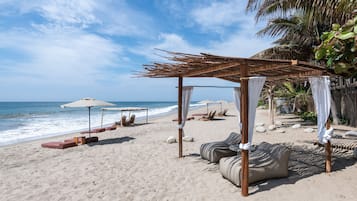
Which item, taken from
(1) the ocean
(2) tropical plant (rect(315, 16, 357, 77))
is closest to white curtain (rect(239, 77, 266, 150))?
(2) tropical plant (rect(315, 16, 357, 77))

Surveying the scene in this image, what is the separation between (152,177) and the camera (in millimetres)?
4953

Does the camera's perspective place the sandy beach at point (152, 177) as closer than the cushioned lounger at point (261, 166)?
Yes

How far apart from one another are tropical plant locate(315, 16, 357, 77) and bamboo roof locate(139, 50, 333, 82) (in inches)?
56.3

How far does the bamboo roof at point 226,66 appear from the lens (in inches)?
148

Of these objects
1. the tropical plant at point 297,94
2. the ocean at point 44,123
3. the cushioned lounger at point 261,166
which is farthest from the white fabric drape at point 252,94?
the tropical plant at point 297,94

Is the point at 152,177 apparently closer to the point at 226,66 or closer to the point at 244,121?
the point at 244,121

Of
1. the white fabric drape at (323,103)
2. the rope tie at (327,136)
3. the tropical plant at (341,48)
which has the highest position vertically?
the tropical plant at (341,48)

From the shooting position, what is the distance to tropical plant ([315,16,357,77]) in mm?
2023

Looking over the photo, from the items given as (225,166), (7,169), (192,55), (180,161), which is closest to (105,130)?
(7,169)

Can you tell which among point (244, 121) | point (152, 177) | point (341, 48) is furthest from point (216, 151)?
point (341, 48)

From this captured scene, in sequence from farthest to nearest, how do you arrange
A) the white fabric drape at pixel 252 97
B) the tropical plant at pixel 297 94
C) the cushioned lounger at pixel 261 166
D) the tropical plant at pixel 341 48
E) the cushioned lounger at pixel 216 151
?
the tropical plant at pixel 297 94, the cushioned lounger at pixel 216 151, the cushioned lounger at pixel 261 166, the white fabric drape at pixel 252 97, the tropical plant at pixel 341 48

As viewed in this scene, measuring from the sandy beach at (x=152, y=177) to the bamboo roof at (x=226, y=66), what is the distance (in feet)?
6.20

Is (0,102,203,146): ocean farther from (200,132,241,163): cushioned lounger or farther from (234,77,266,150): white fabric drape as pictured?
(234,77,266,150): white fabric drape

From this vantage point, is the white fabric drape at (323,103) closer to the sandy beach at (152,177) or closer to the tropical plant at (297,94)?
the sandy beach at (152,177)
